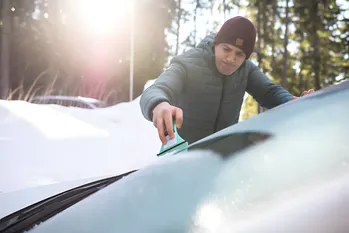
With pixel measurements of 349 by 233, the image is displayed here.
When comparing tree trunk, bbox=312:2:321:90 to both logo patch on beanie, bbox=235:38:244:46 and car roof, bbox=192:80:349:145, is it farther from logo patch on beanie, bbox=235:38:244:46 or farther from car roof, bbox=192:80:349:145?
car roof, bbox=192:80:349:145

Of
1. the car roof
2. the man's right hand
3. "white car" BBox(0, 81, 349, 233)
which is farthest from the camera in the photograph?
the man's right hand

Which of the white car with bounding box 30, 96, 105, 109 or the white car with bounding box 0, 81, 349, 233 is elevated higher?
the white car with bounding box 30, 96, 105, 109

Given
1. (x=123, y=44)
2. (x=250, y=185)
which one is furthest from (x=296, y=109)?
(x=123, y=44)

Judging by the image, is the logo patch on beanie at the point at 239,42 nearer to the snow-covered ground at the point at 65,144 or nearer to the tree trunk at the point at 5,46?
the snow-covered ground at the point at 65,144

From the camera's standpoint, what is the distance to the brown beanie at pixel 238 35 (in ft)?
7.64

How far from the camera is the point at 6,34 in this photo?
49.1ft

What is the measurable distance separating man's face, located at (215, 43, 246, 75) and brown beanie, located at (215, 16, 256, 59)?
0.07ft

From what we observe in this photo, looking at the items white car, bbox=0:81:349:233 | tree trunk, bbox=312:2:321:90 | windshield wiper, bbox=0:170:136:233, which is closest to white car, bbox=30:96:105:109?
windshield wiper, bbox=0:170:136:233

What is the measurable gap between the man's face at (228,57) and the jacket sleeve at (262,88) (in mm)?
235

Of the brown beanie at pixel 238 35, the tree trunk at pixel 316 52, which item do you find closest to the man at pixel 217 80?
the brown beanie at pixel 238 35

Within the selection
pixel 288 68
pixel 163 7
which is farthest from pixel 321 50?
pixel 163 7

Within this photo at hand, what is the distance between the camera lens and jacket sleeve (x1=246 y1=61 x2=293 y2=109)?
2496 millimetres

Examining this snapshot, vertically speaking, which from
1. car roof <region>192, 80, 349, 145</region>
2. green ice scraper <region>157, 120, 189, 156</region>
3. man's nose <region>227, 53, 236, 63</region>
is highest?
man's nose <region>227, 53, 236, 63</region>

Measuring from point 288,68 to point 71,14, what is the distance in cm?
1005
